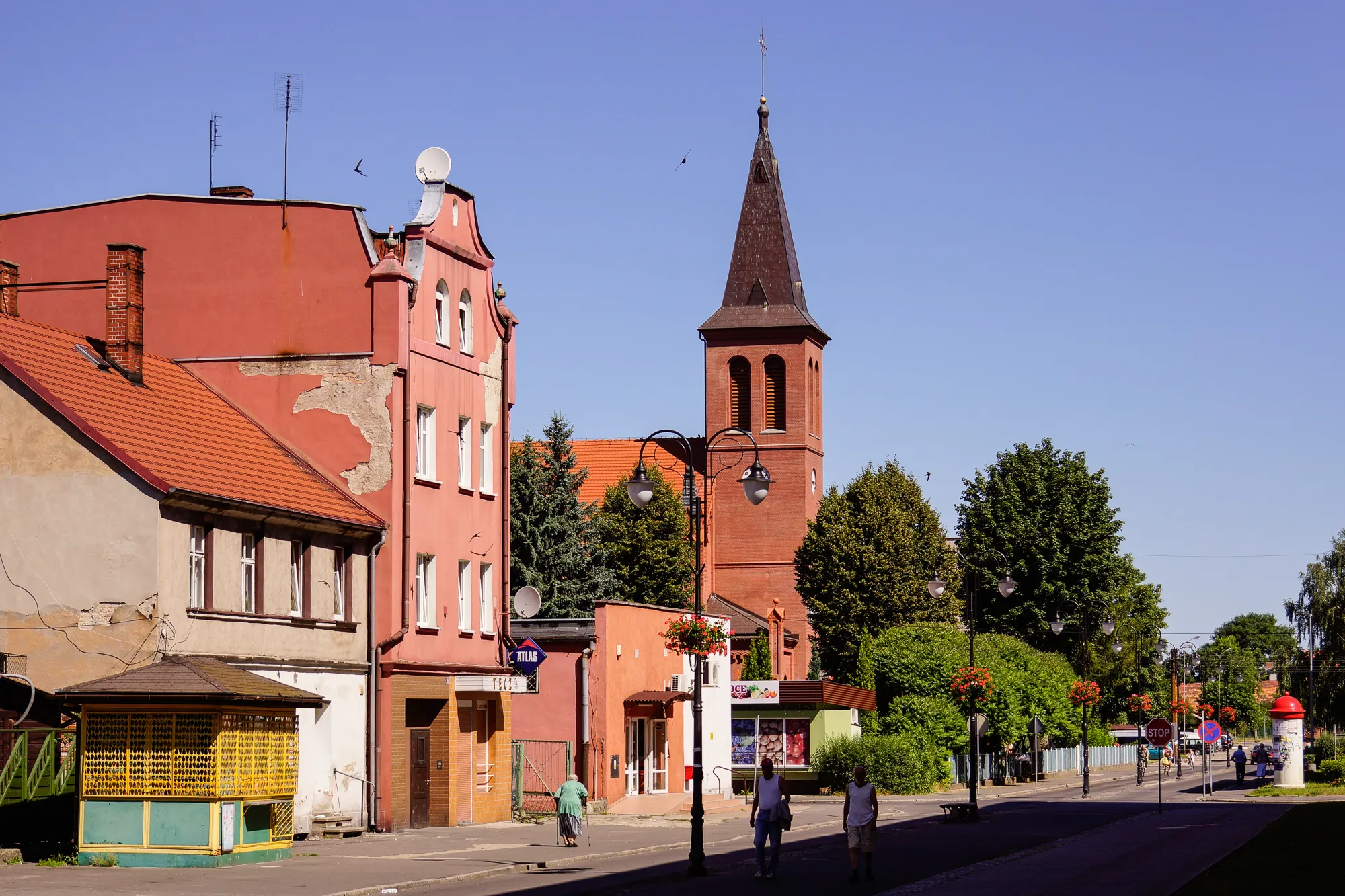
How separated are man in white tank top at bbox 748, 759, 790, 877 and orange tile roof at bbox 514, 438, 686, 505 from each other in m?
62.3

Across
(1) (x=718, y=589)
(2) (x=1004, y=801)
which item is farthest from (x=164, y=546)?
(1) (x=718, y=589)

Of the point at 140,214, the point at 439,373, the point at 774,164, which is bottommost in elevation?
the point at 439,373

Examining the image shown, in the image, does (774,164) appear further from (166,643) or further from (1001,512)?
(166,643)

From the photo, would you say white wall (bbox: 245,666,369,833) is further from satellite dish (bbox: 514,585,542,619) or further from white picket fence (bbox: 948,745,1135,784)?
white picket fence (bbox: 948,745,1135,784)

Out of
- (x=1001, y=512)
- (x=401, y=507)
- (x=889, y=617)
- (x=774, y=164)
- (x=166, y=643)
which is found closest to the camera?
(x=166, y=643)

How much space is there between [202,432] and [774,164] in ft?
206

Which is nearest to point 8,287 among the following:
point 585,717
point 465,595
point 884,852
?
point 465,595

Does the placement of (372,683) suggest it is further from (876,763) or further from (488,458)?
(876,763)

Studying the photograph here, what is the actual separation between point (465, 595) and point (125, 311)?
10.5 metres

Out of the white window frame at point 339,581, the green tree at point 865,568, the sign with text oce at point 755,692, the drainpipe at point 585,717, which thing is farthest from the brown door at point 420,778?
the green tree at point 865,568

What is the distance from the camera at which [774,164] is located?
92625 millimetres

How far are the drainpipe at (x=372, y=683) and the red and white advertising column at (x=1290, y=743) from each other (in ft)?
111

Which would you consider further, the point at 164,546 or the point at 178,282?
the point at 178,282

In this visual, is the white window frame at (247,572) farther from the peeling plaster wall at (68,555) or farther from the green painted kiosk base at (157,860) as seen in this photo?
the green painted kiosk base at (157,860)
